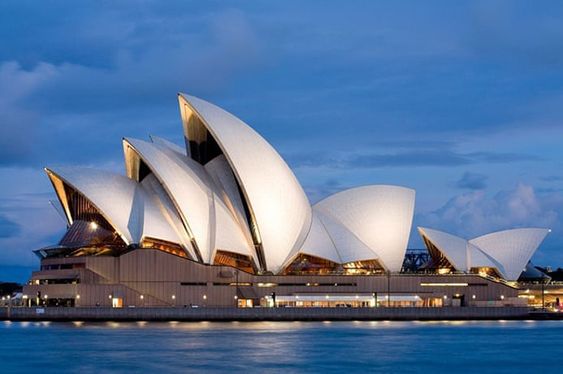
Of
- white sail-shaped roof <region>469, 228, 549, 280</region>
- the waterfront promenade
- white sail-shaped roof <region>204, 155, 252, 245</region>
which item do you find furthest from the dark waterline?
white sail-shaped roof <region>469, 228, 549, 280</region>

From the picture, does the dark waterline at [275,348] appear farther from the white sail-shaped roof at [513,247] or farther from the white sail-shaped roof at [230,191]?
the white sail-shaped roof at [513,247]

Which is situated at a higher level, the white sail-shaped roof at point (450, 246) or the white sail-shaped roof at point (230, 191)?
the white sail-shaped roof at point (230, 191)

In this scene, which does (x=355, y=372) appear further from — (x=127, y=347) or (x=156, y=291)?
(x=156, y=291)

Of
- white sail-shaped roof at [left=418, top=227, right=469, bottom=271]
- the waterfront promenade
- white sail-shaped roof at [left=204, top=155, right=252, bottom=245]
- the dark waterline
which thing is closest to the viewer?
the dark waterline

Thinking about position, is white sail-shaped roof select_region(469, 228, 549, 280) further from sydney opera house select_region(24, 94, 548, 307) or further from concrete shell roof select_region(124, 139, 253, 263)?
concrete shell roof select_region(124, 139, 253, 263)

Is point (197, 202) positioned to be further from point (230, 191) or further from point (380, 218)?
point (380, 218)

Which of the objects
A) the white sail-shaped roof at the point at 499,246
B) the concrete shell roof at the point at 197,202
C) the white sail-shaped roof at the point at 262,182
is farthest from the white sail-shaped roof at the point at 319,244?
the white sail-shaped roof at the point at 499,246
